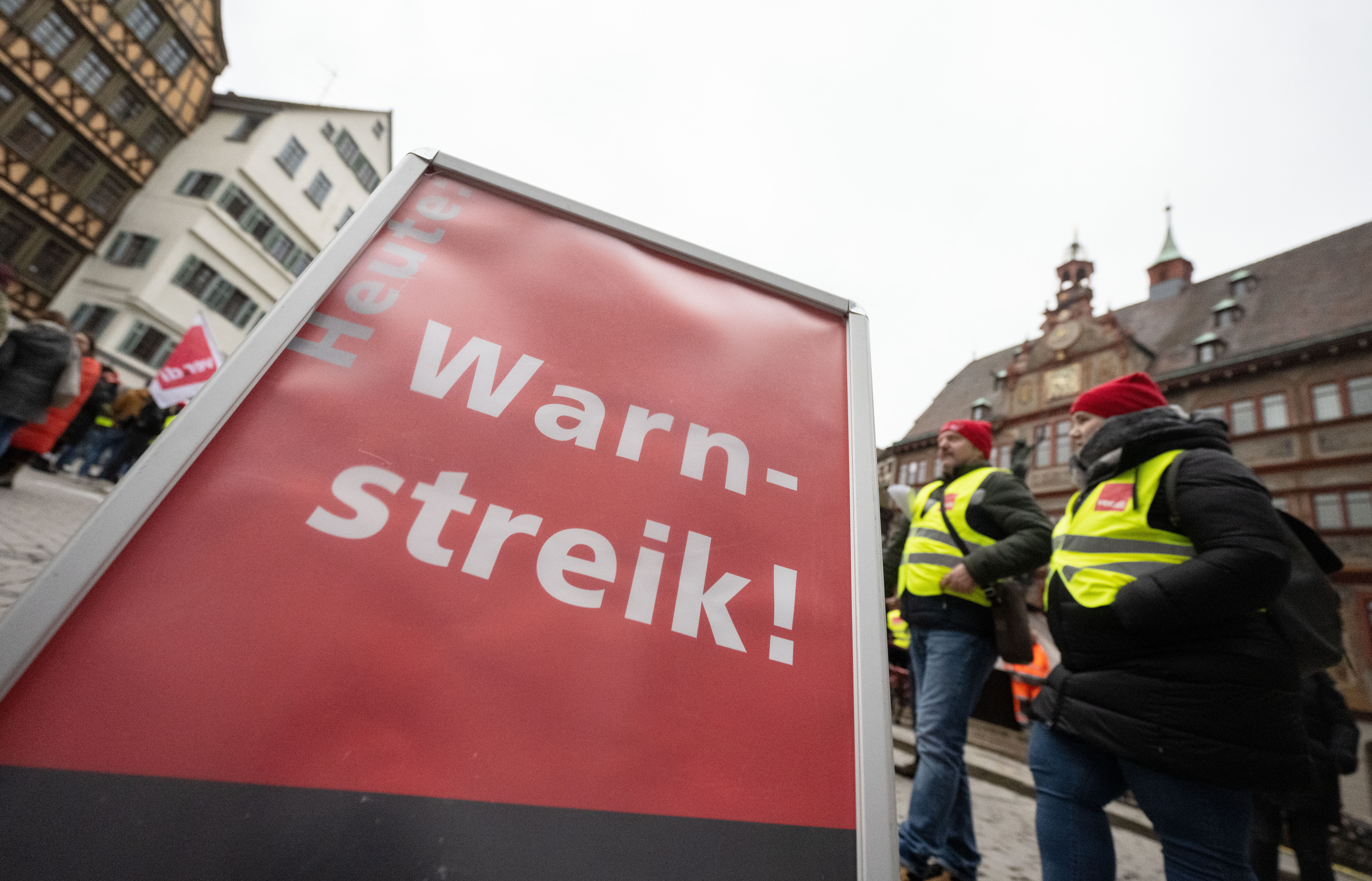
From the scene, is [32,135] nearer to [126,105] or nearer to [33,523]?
[126,105]

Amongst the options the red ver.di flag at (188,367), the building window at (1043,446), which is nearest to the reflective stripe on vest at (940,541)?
the red ver.di flag at (188,367)

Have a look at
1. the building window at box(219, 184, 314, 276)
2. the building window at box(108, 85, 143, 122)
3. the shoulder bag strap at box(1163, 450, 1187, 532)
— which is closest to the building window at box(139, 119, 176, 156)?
the building window at box(108, 85, 143, 122)

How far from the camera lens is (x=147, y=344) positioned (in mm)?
18031

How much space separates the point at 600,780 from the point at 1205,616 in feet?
4.87

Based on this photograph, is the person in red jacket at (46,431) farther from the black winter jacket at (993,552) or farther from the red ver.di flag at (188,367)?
the black winter jacket at (993,552)

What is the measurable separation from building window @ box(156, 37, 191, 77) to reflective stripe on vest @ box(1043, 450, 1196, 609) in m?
26.7

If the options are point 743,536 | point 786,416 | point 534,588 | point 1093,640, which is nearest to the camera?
point 534,588

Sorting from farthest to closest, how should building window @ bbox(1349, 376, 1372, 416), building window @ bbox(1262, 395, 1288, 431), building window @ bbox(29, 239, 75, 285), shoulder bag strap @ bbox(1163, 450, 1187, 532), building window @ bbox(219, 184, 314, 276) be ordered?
building window @ bbox(219, 184, 314, 276), building window @ bbox(29, 239, 75, 285), building window @ bbox(1262, 395, 1288, 431), building window @ bbox(1349, 376, 1372, 416), shoulder bag strap @ bbox(1163, 450, 1187, 532)

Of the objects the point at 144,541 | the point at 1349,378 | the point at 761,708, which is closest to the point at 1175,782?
the point at 761,708

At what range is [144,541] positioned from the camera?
0.81 metres

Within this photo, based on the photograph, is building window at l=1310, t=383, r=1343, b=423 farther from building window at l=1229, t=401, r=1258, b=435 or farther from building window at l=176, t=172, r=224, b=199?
building window at l=176, t=172, r=224, b=199

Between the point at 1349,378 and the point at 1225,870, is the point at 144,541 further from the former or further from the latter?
the point at 1349,378

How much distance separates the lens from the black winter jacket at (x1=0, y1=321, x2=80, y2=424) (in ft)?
13.9

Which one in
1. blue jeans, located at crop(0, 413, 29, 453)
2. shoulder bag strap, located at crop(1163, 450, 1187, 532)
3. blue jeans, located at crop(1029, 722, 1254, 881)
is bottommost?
blue jeans, located at crop(1029, 722, 1254, 881)
